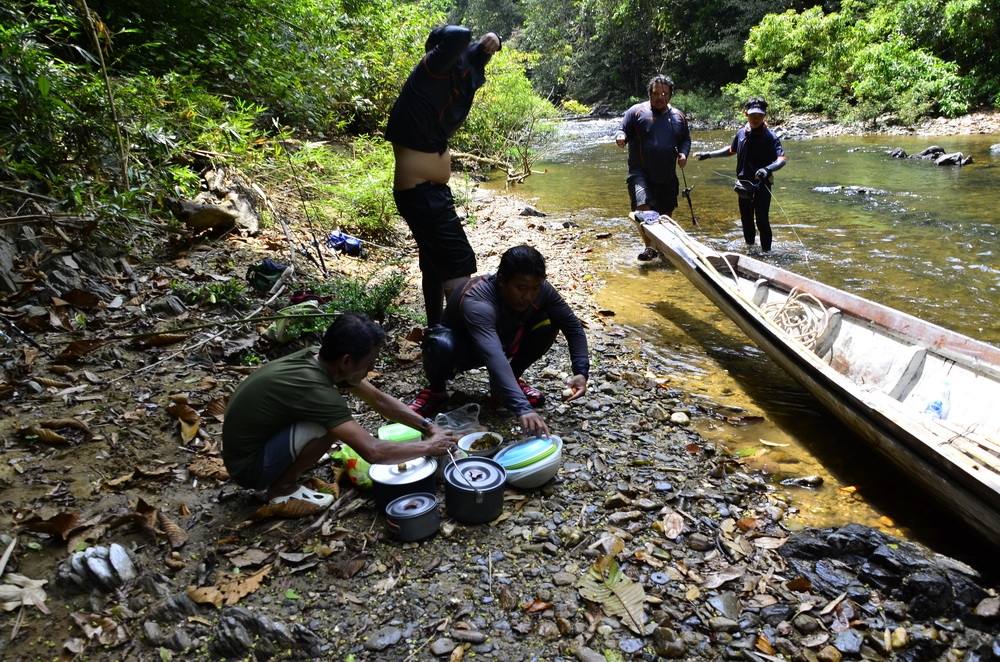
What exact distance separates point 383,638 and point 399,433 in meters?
1.23

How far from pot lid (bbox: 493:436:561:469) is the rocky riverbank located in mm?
233

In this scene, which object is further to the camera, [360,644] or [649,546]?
[649,546]

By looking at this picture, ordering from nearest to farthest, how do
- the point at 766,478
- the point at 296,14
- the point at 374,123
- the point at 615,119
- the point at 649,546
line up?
the point at 649,546 → the point at 766,478 → the point at 296,14 → the point at 374,123 → the point at 615,119

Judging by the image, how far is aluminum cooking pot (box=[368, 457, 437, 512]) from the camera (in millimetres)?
2869

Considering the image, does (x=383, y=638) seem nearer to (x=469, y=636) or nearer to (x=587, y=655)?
(x=469, y=636)

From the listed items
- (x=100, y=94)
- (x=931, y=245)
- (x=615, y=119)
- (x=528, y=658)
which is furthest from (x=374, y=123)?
(x=615, y=119)

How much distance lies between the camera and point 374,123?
41.2ft

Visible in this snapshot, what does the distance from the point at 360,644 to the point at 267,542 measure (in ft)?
2.52

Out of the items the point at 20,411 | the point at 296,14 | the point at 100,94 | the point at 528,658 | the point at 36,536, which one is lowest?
the point at 528,658

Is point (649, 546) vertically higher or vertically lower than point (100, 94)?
lower

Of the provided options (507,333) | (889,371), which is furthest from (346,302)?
(889,371)

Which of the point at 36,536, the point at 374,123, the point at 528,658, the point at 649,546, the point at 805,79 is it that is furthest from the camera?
the point at 805,79

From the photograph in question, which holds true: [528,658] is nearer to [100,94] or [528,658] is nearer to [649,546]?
[649,546]

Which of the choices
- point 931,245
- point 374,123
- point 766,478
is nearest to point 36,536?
point 766,478
